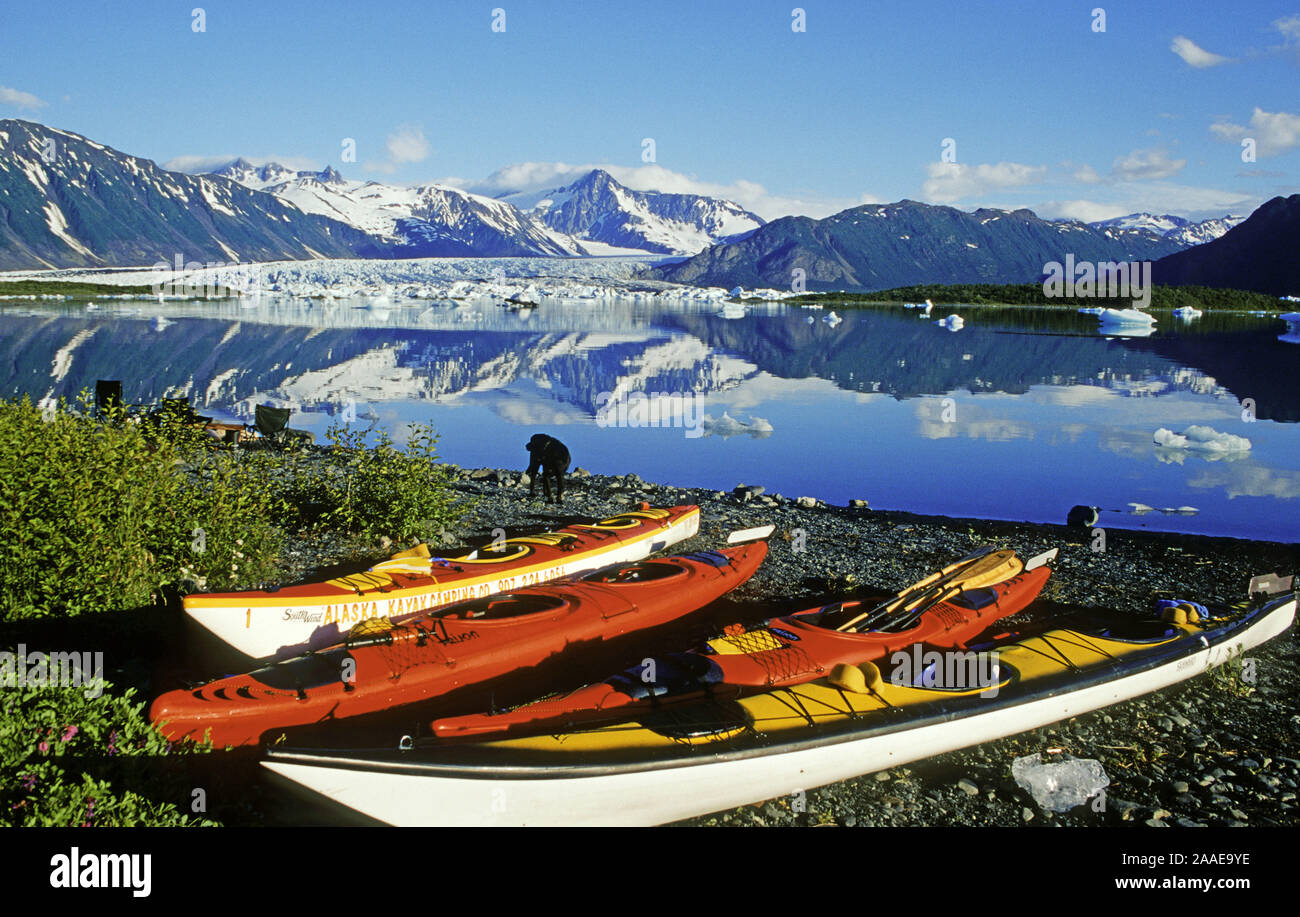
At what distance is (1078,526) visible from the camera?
14.3 m

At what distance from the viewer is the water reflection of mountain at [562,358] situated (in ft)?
105

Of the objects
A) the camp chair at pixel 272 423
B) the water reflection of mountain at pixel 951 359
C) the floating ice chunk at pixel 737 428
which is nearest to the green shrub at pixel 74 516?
the camp chair at pixel 272 423

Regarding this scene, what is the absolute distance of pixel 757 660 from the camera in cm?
730

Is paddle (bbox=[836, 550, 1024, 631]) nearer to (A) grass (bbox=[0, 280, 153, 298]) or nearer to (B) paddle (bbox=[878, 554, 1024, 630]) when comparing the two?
(B) paddle (bbox=[878, 554, 1024, 630])

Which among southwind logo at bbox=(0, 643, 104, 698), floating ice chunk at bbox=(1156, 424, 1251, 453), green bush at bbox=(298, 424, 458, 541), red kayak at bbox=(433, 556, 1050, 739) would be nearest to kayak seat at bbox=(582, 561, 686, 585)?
Answer: red kayak at bbox=(433, 556, 1050, 739)

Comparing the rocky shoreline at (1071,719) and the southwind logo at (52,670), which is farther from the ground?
the southwind logo at (52,670)

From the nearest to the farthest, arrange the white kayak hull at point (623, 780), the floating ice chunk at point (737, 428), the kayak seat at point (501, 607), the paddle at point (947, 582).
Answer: the white kayak hull at point (623, 780), the kayak seat at point (501, 607), the paddle at point (947, 582), the floating ice chunk at point (737, 428)

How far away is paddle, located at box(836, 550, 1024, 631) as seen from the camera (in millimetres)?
8445

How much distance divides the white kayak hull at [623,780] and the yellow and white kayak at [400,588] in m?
2.96

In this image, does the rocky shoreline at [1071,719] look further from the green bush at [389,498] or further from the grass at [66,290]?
the grass at [66,290]
